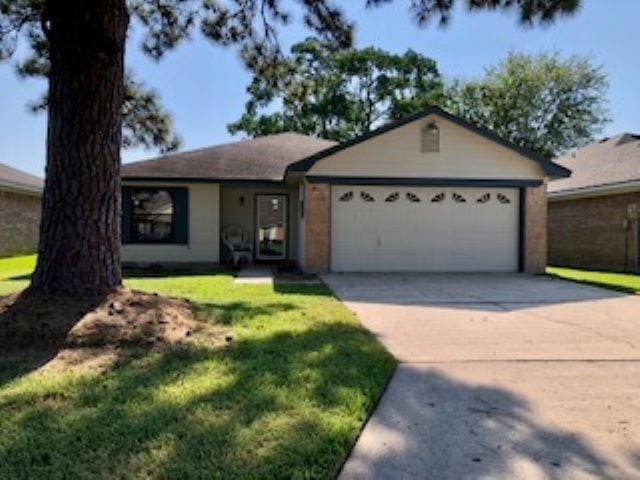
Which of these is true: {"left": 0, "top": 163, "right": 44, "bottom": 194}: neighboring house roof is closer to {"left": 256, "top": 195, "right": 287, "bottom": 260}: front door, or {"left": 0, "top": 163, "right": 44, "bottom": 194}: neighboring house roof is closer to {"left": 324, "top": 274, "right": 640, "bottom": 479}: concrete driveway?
{"left": 256, "top": 195, "right": 287, "bottom": 260}: front door

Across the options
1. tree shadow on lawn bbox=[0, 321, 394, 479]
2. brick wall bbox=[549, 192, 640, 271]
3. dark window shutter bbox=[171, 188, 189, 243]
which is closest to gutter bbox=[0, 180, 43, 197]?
dark window shutter bbox=[171, 188, 189, 243]

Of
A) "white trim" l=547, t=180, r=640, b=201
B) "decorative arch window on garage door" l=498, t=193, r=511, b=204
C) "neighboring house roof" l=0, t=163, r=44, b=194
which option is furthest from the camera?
"neighboring house roof" l=0, t=163, r=44, b=194

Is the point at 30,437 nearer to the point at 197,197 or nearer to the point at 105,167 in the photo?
the point at 105,167

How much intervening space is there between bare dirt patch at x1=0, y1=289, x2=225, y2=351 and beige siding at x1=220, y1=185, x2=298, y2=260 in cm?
1161

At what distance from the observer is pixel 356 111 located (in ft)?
133

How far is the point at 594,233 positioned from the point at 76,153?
17456 millimetres

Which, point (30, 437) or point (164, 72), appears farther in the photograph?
point (164, 72)

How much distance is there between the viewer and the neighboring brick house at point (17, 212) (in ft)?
72.2

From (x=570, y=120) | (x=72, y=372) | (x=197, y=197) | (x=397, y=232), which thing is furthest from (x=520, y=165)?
(x=570, y=120)

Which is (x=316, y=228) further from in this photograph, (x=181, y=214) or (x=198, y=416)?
(x=198, y=416)

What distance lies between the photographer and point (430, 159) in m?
15.4

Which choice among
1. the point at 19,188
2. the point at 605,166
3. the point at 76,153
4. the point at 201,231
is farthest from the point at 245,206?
the point at 605,166

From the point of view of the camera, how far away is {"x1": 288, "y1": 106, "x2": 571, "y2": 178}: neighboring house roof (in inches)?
582

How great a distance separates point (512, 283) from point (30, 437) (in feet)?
37.1
